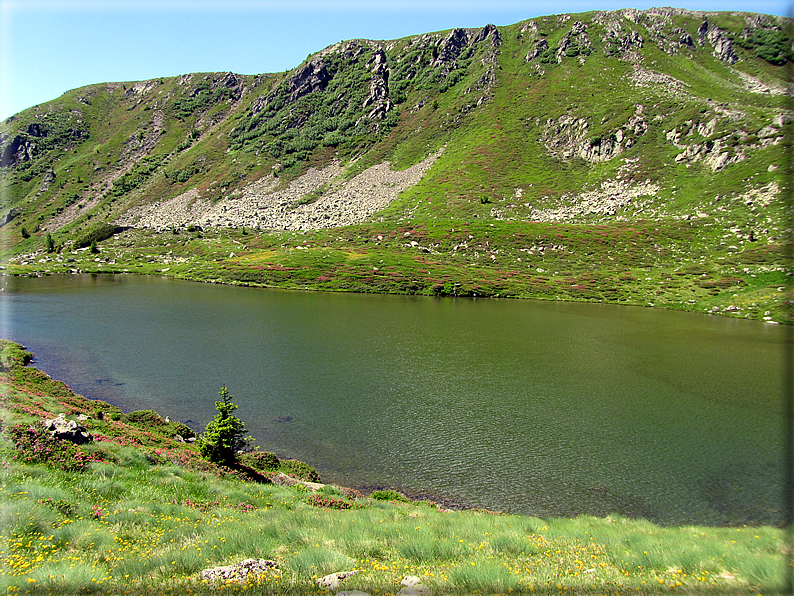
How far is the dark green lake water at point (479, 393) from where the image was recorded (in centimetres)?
2131

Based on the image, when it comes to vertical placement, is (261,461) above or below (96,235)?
below

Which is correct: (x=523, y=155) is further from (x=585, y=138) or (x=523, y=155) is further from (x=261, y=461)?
(x=261, y=461)

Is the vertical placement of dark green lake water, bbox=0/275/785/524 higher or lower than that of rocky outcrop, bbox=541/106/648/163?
lower

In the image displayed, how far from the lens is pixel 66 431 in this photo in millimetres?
15430

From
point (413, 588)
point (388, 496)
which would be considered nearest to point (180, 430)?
point (388, 496)

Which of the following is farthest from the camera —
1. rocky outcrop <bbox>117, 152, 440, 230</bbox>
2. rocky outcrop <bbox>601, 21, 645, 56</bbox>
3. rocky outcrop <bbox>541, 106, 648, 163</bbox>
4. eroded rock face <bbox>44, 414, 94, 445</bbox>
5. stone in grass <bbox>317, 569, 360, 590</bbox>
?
rocky outcrop <bbox>601, 21, 645, 56</bbox>

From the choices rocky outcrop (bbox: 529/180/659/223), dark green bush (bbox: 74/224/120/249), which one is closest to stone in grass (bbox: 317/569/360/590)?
rocky outcrop (bbox: 529/180/659/223)

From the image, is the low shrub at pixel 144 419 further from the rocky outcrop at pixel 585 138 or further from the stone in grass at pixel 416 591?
the rocky outcrop at pixel 585 138

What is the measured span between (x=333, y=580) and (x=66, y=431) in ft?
46.2

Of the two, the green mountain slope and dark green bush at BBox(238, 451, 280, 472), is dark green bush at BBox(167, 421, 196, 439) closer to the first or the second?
dark green bush at BBox(238, 451, 280, 472)

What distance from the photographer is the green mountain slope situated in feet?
319

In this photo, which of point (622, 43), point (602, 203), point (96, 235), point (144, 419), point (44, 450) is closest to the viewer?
point (44, 450)

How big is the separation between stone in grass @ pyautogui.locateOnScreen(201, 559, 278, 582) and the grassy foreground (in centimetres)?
26

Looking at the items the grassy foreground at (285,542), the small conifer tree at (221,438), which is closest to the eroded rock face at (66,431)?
the grassy foreground at (285,542)
